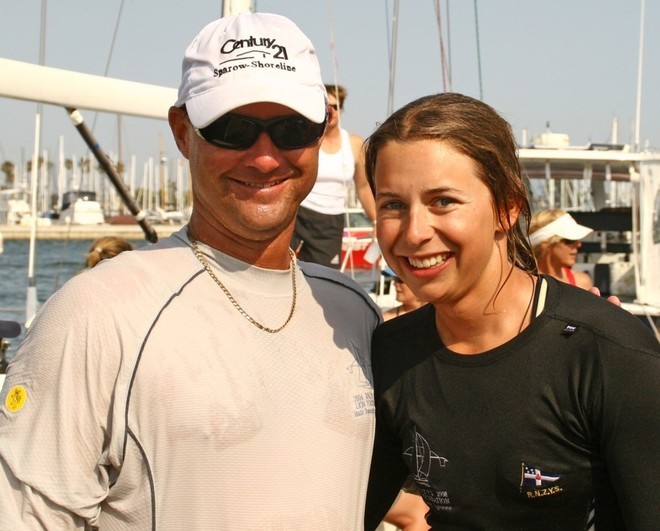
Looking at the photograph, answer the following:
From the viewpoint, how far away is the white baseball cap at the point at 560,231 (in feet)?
21.4

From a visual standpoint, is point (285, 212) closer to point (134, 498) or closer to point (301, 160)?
point (301, 160)

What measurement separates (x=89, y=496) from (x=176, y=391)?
0.27 metres

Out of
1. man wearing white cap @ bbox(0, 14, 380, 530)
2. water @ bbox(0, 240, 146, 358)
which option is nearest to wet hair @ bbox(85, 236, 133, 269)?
man wearing white cap @ bbox(0, 14, 380, 530)

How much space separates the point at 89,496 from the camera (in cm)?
196

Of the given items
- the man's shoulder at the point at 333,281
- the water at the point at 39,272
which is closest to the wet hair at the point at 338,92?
the man's shoulder at the point at 333,281

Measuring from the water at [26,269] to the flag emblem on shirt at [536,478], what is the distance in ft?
33.1

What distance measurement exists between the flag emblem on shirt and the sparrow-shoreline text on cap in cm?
95

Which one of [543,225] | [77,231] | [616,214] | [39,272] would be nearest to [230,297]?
[543,225]

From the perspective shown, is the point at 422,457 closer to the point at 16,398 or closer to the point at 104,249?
the point at 16,398

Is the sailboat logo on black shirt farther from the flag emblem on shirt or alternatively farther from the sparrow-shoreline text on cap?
the sparrow-shoreline text on cap

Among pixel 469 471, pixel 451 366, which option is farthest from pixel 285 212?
pixel 469 471

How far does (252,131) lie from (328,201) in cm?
404

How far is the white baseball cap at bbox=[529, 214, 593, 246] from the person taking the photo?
652 cm

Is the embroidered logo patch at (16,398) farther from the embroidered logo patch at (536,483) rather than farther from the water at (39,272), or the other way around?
the water at (39,272)
